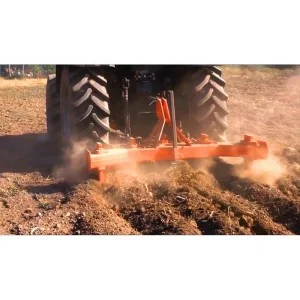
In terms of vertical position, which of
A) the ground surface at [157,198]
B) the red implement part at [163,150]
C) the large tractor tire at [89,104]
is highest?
the large tractor tire at [89,104]

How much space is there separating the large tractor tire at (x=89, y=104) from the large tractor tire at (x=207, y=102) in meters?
0.92

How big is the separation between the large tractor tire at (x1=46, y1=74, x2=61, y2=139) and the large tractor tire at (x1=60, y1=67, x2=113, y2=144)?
5.39ft

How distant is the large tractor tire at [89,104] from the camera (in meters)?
5.05

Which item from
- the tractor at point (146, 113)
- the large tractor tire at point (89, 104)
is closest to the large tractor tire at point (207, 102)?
the tractor at point (146, 113)

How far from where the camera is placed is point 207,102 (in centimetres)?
546

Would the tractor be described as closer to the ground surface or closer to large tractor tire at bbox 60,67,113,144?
large tractor tire at bbox 60,67,113,144

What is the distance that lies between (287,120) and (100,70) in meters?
3.92

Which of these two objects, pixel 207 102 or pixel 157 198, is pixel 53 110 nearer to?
pixel 207 102

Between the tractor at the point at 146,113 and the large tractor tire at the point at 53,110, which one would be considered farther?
the large tractor tire at the point at 53,110

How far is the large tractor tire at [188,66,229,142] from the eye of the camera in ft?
17.8

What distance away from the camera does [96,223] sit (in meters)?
4.04

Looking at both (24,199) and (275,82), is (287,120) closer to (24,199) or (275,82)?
(275,82)

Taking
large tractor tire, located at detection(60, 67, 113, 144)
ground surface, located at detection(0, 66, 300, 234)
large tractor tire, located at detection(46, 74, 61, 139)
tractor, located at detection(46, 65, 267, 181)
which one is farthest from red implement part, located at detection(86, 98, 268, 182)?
large tractor tire, located at detection(46, 74, 61, 139)

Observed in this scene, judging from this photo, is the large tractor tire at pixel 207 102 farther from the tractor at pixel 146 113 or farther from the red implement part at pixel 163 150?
the red implement part at pixel 163 150
